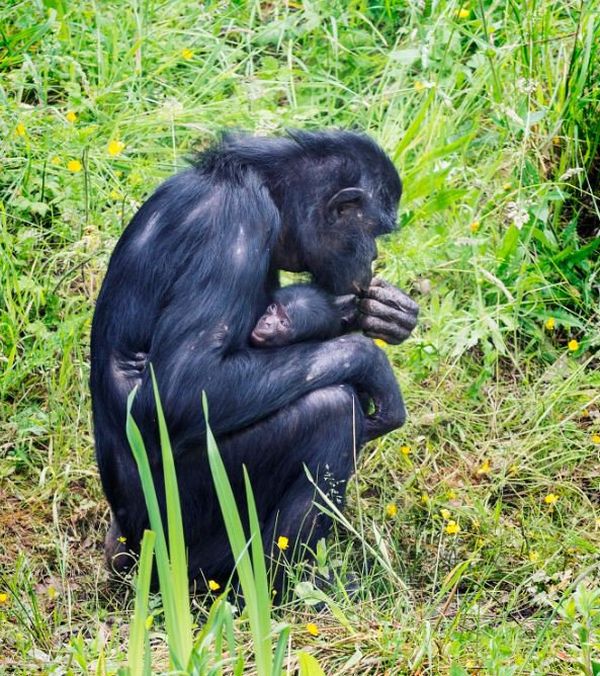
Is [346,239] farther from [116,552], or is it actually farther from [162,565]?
[162,565]

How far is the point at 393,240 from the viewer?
618 cm

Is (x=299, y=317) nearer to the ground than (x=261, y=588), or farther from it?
farther from it

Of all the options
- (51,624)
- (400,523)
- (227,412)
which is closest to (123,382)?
(227,412)

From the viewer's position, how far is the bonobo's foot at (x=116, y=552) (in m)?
4.95

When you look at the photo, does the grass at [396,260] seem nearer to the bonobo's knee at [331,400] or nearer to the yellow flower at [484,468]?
the yellow flower at [484,468]

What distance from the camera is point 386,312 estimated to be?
5.12m

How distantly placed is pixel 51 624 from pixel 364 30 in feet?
12.9

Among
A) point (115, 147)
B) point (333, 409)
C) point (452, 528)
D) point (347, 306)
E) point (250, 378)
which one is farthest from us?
point (115, 147)

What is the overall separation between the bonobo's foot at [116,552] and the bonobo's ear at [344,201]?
4.75 ft

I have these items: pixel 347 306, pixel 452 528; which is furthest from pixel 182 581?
pixel 347 306

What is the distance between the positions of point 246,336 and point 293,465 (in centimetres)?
53

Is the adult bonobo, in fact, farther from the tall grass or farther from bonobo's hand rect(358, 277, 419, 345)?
the tall grass

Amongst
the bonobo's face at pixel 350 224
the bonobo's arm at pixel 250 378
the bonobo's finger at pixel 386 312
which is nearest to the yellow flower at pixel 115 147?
the bonobo's face at pixel 350 224

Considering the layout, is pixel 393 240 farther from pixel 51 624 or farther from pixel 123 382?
pixel 51 624
